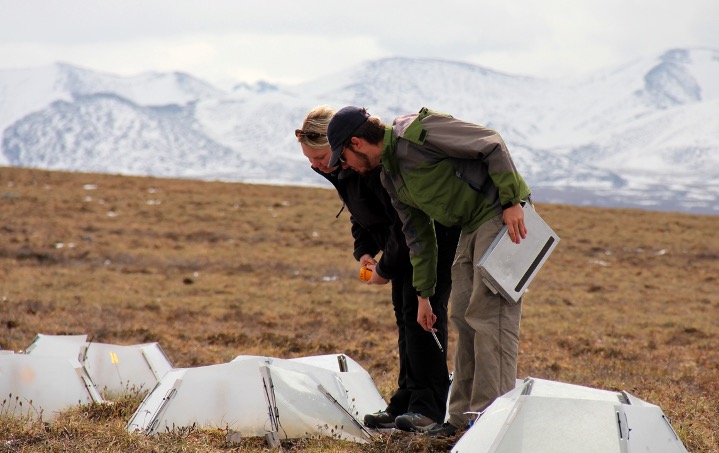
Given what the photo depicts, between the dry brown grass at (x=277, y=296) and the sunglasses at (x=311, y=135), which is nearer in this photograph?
the sunglasses at (x=311, y=135)

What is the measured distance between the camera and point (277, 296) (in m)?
14.8

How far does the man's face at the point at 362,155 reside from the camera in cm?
460

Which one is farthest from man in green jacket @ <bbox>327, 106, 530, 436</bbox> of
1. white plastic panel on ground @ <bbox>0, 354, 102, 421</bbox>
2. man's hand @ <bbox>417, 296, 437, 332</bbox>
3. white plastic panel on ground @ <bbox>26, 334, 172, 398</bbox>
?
white plastic panel on ground @ <bbox>26, 334, 172, 398</bbox>

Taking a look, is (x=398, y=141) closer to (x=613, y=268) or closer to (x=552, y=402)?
(x=552, y=402)

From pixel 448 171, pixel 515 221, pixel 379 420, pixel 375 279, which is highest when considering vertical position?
pixel 448 171

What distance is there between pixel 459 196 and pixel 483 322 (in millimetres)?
707

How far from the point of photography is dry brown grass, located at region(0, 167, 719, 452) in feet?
21.7

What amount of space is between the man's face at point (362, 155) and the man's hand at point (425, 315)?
849 mm

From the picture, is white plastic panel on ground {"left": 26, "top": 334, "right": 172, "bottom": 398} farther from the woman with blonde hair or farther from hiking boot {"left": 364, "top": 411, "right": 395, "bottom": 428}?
the woman with blonde hair

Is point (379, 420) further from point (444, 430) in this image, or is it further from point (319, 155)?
point (319, 155)

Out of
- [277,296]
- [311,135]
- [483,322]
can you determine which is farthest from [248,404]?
[277,296]

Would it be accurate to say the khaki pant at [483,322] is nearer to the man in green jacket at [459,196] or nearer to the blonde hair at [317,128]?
the man in green jacket at [459,196]

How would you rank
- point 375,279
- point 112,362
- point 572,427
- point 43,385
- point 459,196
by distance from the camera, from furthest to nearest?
point 112,362
point 43,385
point 375,279
point 459,196
point 572,427

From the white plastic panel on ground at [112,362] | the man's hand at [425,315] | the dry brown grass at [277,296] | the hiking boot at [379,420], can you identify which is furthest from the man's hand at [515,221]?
the white plastic panel on ground at [112,362]
